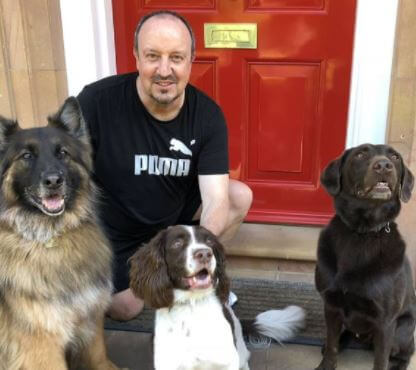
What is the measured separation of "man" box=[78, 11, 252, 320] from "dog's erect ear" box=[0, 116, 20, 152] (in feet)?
2.12

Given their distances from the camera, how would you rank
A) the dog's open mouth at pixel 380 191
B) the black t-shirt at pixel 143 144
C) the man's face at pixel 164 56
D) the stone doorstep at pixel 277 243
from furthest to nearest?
the stone doorstep at pixel 277 243 → the black t-shirt at pixel 143 144 → the man's face at pixel 164 56 → the dog's open mouth at pixel 380 191

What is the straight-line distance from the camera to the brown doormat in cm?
293

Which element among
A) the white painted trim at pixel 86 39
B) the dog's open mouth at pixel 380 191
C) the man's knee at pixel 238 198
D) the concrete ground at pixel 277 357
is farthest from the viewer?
the white painted trim at pixel 86 39

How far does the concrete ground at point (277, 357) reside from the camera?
2646 millimetres

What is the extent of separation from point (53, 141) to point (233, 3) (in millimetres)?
1857

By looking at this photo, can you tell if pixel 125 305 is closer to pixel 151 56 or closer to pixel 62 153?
pixel 62 153

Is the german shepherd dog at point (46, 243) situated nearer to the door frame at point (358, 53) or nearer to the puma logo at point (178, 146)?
the puma logo at point (178, 146)

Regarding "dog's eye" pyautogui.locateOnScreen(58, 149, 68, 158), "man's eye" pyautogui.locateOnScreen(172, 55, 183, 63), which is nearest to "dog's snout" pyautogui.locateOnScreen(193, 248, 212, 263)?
"dog's eye" pyautogui.locateOnScreen(58, 149, 68, 158)

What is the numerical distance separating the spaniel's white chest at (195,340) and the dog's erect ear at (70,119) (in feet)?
2.90

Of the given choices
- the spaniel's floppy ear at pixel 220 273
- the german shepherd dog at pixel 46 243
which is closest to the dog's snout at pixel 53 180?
the german shepherd dog at pixel 46 243

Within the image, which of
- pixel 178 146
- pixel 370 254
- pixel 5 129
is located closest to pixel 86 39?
pixel 178 146

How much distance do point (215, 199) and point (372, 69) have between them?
1378 millimetres

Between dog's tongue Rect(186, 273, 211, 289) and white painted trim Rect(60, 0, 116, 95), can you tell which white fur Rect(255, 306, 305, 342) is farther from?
white painted trim Rect(60, 0, 116, 95)

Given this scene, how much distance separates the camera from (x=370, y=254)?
7.59ft
